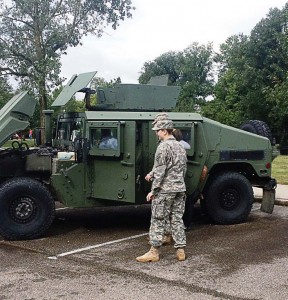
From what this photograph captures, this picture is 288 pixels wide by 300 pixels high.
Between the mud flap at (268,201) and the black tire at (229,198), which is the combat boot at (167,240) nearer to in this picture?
the black tire at (229,198)

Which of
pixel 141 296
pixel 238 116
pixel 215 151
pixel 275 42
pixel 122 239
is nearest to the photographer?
pixel 141 296

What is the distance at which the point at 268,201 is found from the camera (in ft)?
28.5

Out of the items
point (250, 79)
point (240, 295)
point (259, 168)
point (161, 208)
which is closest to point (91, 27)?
point (250, 79)

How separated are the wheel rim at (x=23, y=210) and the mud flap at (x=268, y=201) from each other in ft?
12.2

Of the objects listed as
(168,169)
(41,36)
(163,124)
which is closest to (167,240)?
(168,169)

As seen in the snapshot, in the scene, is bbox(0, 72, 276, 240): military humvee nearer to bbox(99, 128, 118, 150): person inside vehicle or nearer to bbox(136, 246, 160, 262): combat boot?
bbox(99, 128, 118, 150): person inside vehicle

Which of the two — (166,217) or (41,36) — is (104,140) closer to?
(166,217)

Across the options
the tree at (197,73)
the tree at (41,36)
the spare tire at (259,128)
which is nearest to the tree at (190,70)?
the tree at (197,73)

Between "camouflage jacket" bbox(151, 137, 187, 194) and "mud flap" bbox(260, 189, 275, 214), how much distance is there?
2945 mm

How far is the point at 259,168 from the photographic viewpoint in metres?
8.44

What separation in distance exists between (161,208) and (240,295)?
5.24ft

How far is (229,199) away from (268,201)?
80 centimetres

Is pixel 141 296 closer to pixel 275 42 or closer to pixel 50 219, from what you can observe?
pixel 50 219

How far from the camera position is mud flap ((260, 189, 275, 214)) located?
8648mm
